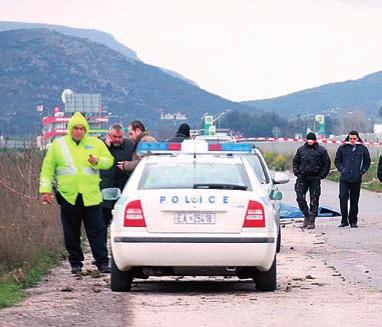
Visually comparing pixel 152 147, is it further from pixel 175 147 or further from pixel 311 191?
pixel 311 191

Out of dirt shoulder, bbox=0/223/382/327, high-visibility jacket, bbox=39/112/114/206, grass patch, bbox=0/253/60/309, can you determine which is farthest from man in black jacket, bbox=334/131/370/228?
high-visibility jacket, bbox=39/112/114/206

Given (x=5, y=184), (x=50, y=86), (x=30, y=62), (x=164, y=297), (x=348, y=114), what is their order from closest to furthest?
1. (x=164, y=297)
2. (x=5, y=184)
3. (x=50, y=86)
4. (x=30, y=62)
5. (x=348, y=114)

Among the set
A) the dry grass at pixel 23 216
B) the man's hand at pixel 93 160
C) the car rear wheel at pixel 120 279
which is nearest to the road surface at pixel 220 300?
the car rear wheel at pixel 120 279

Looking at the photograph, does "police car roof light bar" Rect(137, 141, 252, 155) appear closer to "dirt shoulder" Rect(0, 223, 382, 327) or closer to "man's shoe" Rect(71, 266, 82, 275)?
"dirt shoulder" Rect(0, 223, 382, 327)

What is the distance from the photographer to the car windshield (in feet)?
40.2

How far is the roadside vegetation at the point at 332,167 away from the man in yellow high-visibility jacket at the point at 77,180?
88.8 feet

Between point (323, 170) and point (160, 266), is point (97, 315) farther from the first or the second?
point (323, 170)

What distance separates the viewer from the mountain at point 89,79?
10931cm

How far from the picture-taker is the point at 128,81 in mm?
133875

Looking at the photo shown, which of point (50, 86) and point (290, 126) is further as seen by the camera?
point (290, 126)

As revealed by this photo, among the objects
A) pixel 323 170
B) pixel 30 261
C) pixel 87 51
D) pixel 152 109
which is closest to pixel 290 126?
pixel 152 109

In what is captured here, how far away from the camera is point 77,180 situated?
13.9 m

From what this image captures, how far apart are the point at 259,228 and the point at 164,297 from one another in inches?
46.2

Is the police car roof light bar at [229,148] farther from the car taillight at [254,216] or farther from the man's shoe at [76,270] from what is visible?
the man's shoe at [76,270]
